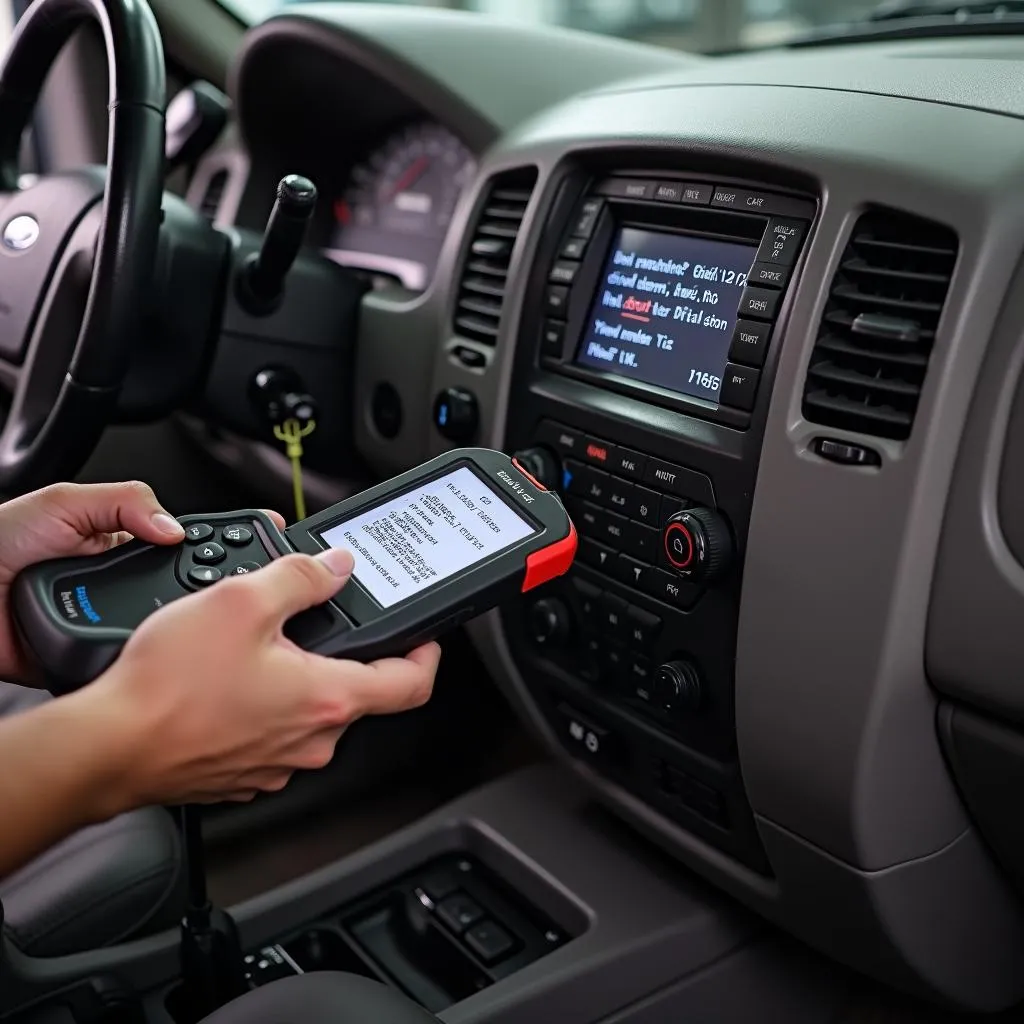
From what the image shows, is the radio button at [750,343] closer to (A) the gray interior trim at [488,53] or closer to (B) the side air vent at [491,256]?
(B) the side air vent at [491,256]

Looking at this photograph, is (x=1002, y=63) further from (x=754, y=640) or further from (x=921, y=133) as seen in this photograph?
(x=754, y=640)

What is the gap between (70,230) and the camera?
116 centimetres

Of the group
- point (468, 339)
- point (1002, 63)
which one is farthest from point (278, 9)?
point (1002, 63)

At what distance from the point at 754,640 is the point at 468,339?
0.45 m

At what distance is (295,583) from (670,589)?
1.22 feet

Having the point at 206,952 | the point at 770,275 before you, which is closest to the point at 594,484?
the point at 770,275

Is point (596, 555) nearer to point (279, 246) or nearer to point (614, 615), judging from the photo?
point (614, 615)

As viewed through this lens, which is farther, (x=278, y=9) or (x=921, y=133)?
(x=278, y=9)

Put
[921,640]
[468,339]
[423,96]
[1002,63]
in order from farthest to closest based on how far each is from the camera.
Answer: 1. [423,96]
2. [468,339]
3. [1002,63]
4. [921,640]

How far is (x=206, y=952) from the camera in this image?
883 millimetres

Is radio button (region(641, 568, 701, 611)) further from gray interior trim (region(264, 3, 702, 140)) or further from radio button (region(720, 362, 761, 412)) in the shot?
gray interior trim (region(264, 3, 702, 140))

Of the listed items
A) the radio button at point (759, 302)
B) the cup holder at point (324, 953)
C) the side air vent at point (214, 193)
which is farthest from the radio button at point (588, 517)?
the side air vent at point (214, 193)

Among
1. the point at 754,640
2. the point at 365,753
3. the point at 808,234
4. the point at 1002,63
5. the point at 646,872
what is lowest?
the point at 365,753

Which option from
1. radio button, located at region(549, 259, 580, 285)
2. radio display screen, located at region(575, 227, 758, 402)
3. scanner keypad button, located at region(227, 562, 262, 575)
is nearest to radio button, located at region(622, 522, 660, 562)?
radio display screen, located at region(575, 227, 758, 402)
